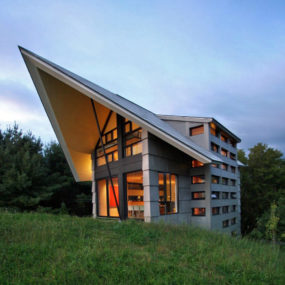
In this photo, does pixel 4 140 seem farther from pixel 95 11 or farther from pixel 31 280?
pixel 31 280

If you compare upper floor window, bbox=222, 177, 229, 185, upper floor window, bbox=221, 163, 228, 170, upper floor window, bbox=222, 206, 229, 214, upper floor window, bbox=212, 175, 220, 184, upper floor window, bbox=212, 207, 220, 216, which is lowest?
upper floor window, bbox=222, 206, 229, 214

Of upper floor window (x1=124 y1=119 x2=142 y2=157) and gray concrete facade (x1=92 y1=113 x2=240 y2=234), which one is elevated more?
upper floor window (x1=124 y1=119 x2=142 y2=157)

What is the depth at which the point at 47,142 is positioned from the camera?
2719cm

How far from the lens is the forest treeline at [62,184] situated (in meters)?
18.2

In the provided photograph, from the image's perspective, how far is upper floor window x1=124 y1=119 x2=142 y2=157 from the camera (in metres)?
12.4

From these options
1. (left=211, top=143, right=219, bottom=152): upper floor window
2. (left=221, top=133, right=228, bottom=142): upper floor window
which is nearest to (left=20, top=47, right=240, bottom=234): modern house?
(left=211, top=143, right=219, bottom=152): upper floor window

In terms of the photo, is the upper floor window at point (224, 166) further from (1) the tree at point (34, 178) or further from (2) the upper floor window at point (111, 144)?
(1) the tree at point (34, 178)

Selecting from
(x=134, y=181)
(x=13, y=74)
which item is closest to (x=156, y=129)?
(x=134, y=181)

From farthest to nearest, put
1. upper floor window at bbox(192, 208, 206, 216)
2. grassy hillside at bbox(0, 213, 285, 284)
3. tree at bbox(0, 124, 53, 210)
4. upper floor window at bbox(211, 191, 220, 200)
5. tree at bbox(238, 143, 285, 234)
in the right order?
tree at bbox(238, 143, 285, 234)
tree at bbox(0, 124, 53, 210)
upper floor window at bbox(211, 191, 220, 200)
upper floor window at bbox(192, 208, 206, 216)
grassy hillside at bbox(0, 213, 285, 284)

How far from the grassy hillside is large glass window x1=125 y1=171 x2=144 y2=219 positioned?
5309mm

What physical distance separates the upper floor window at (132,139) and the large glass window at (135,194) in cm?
128

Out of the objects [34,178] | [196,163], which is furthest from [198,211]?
[34,178]

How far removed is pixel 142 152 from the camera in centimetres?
1158

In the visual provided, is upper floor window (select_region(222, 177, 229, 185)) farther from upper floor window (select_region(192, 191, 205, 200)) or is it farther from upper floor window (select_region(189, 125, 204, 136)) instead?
upper floor window (select_region(189, 125, 204, 136))
